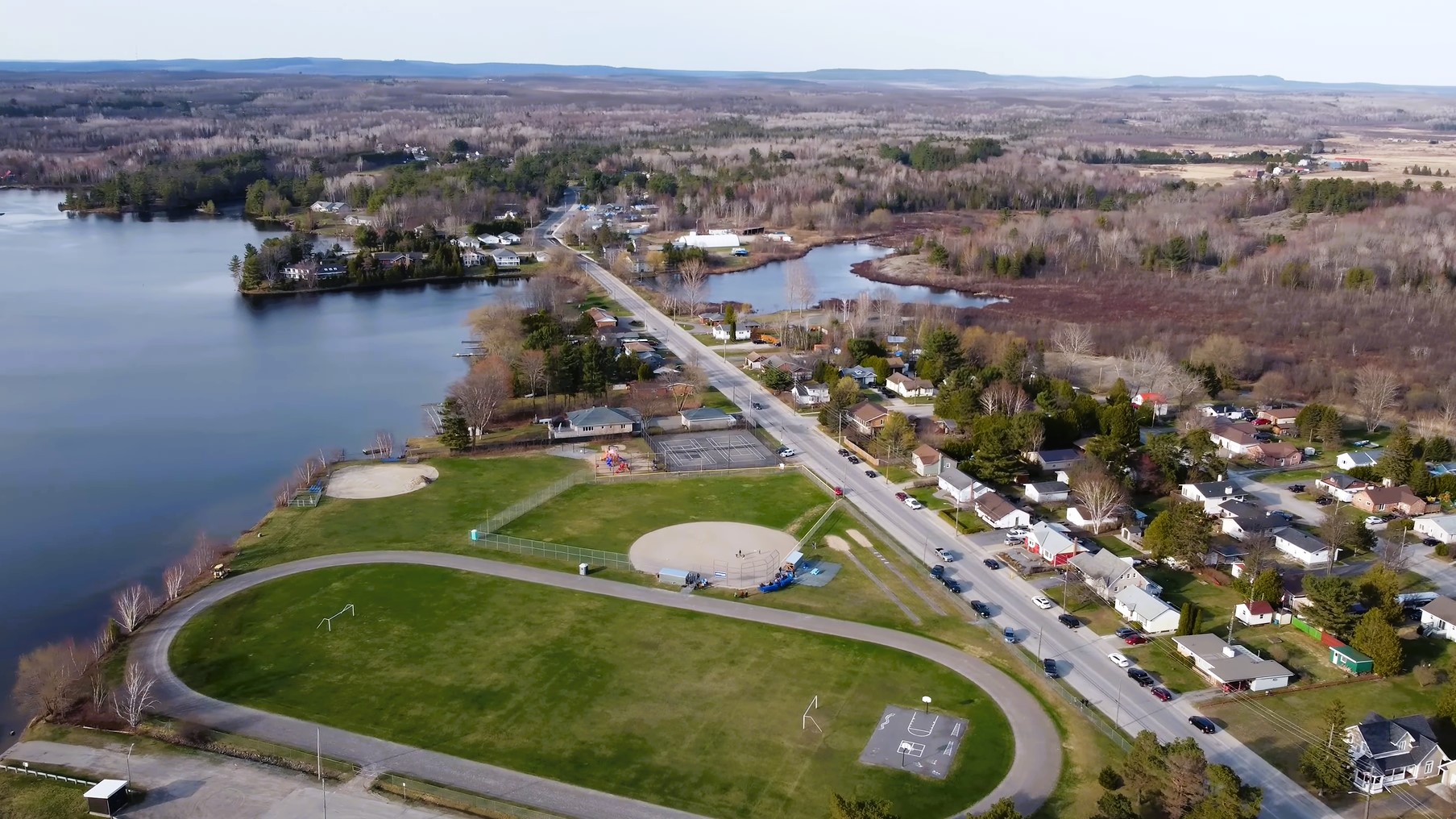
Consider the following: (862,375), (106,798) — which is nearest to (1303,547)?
(862,375)

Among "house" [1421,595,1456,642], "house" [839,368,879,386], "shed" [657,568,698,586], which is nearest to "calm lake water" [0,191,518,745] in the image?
"shed" [657,568,698,586]

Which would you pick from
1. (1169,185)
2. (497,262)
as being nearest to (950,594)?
(497,262)

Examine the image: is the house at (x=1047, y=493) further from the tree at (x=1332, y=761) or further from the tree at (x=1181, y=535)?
the tree at (x=1332, y=761)

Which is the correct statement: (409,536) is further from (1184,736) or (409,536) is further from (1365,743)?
(1365,743)

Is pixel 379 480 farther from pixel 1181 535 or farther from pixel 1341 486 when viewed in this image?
pixel 1341 486

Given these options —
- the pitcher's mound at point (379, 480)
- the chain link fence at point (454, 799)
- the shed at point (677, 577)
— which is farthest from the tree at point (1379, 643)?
the pitcher's mound at point (379, 480)

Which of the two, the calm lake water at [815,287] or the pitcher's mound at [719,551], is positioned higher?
the calm lake water at [815,287]
